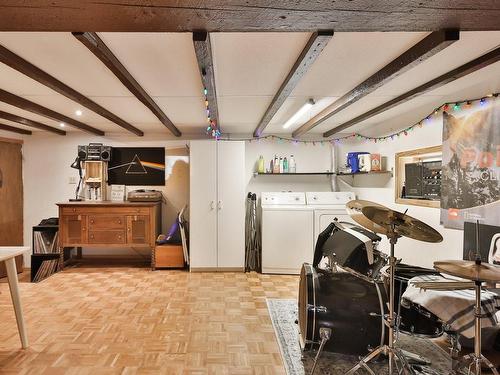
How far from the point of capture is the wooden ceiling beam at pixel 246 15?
131cm

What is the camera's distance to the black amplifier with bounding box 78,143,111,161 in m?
4.98

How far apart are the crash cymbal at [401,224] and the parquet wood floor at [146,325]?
1244 mm

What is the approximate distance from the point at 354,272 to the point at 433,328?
25.2 inches

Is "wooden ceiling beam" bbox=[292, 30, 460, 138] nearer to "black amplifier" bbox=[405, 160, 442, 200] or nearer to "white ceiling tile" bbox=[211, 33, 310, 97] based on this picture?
"white ceiling tile" bbox=[211, 33, 310, 97]

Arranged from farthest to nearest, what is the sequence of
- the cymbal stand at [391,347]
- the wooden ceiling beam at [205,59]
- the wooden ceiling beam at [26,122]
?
the wooden ceiling beam at [26,122], the cymbal stand at [391,347], the wooden ceiling beam at [205,59]

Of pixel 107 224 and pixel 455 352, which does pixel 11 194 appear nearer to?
pixel 107 224

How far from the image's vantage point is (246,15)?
1399 millimetres

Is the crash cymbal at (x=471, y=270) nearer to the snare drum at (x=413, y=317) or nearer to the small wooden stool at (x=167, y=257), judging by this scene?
the snare drum at (x=413, y=317)

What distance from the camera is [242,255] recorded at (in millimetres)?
4668

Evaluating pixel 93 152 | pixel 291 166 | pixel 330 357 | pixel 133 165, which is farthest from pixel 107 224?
pixel 330 357

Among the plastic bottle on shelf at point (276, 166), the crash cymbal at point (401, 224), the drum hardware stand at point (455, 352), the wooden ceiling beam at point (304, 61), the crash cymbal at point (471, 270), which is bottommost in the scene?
the drum hardware stand at point (455, 352)

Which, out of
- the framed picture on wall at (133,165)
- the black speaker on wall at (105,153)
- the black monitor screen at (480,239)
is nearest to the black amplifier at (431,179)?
the black monitor screen at (480,239)

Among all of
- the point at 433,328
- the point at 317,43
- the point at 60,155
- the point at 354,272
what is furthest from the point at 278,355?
the point at 60,155

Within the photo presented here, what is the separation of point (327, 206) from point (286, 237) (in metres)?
0.80
